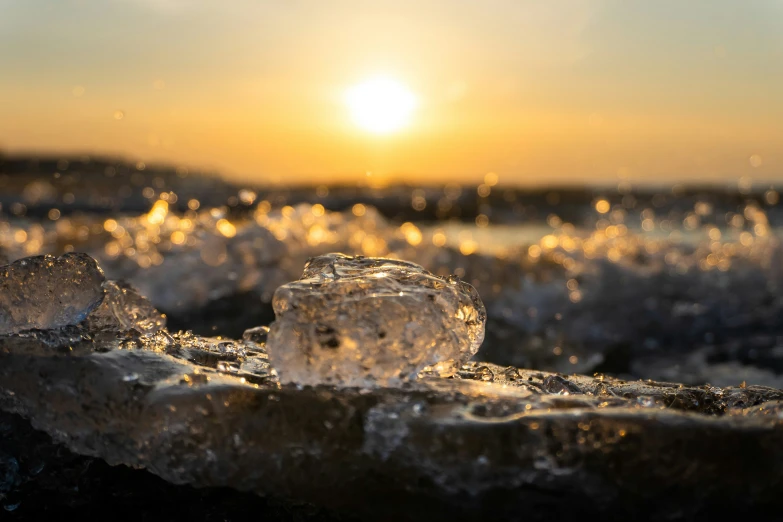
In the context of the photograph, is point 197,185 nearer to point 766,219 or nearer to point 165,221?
point 165,221

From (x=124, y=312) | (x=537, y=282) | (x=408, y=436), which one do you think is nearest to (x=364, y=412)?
(x=408, y=436)

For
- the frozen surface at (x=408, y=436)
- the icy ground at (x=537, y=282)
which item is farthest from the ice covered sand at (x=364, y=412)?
the icy ground at (x=537, y=282)

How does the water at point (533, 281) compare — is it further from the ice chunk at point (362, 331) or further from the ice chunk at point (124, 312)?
the ice chunk at point (362, 331)

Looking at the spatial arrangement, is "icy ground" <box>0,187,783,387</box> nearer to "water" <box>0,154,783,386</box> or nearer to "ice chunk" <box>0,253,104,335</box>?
"water" <box>0,154,783,386</box>

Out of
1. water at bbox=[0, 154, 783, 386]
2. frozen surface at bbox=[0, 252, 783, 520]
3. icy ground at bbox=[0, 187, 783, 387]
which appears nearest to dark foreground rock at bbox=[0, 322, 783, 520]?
frozen surface at bbox=[0, 252, 783, 520]

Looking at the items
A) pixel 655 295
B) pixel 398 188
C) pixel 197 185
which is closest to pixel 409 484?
pixel 655 295
